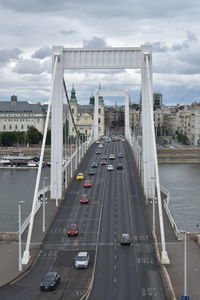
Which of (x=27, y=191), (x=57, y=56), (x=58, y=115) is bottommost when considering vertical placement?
(x=27, y=191)

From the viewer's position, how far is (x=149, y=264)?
26.1 m

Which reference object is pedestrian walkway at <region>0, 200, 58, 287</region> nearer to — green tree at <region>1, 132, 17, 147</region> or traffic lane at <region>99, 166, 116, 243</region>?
traffic lane at <region>99, 166, 116, 243</region>

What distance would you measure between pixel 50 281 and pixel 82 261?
10.7 feet

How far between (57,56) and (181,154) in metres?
66.7

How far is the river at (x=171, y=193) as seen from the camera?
4076cm

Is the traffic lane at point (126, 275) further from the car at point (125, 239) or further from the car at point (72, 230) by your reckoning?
the car at point (72, 230)

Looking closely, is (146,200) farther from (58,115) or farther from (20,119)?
(20,119)

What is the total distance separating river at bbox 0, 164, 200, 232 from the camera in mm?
40763

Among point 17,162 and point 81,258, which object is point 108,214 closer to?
point 81,258

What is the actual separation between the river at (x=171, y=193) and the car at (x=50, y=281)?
567 inches

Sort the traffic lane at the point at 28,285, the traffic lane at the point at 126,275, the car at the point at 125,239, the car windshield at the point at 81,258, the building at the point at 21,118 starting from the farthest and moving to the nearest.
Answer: the building at the point at 21,118
the car at the point at 125,239
the car windshield at the point at 81,258
the traffic lane at the point at 126,275
the traffic lane at the point at 28,285

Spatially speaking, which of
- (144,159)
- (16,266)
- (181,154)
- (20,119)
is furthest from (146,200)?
(20,119)

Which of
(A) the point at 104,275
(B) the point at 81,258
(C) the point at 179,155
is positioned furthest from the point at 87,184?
(C) the point at 179,155

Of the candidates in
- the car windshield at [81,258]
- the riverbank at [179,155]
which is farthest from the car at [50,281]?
the riverbank at [179,155]
